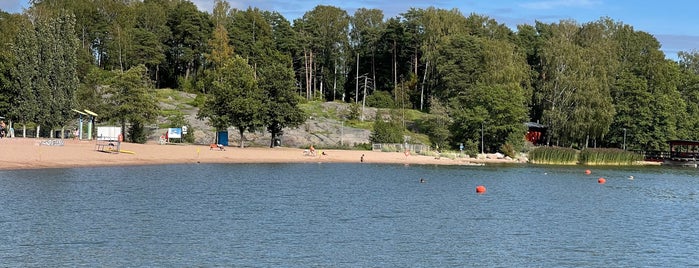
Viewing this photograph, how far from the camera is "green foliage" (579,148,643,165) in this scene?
86.8m

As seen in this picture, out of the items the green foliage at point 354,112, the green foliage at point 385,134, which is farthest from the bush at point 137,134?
the green foliage at point 354,112

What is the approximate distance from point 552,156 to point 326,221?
5855cm

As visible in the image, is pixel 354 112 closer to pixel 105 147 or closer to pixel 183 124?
pixel 183 124

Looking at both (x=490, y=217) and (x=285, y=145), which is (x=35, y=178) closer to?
(x=490, y=217)

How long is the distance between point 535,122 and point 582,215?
69995 mm

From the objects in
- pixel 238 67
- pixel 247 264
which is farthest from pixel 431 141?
pixel 247 264

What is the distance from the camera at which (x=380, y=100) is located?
11500 centimetres

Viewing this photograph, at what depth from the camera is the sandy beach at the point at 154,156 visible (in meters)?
54.8

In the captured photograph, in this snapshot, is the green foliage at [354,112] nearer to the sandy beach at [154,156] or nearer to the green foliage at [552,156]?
the sandy beach at [154,156]

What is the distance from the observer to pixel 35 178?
44875mm

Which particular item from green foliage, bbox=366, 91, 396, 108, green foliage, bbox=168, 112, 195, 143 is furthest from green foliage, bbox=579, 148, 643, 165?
green foliage, bbox=168, 112, 195, 143

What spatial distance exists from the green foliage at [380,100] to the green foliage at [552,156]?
31.3 m

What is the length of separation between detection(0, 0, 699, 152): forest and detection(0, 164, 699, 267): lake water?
22.6 metres

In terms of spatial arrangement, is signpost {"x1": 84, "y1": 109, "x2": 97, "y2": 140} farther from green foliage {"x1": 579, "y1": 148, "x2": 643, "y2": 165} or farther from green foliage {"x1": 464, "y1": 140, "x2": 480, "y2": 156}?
green foliage {"x1": 579, "y1": 148, "x2": 643, "y2": 165}
